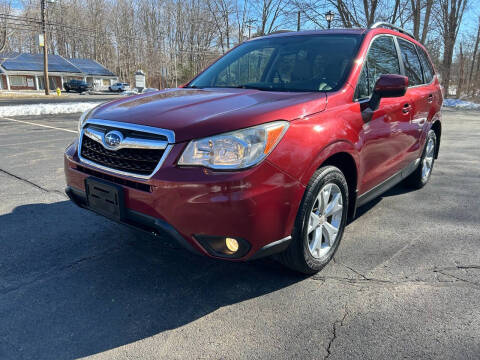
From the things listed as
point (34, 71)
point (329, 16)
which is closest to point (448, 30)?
point (329, 16)

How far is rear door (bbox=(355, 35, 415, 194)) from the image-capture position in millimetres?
3104

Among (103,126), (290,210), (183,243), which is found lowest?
(183,243)

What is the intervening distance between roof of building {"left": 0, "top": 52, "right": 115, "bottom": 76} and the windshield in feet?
193

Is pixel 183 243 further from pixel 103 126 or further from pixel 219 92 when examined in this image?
pixel 219 92

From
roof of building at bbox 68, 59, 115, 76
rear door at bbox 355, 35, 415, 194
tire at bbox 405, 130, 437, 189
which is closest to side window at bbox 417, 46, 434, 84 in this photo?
tire at bbox 405, 130, 437, 189

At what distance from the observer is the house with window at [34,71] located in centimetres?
5262

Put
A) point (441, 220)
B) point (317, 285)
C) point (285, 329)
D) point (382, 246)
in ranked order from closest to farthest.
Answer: point (285, 329) → point (317, 285) → point (382, 246) → point (441, 220)

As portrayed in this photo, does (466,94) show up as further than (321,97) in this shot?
Yes

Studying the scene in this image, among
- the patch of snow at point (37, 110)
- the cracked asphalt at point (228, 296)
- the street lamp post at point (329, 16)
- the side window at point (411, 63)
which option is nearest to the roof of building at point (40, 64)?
the patch of snow at point (37, 110)

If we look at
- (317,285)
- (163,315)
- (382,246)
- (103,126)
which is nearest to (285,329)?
(317,285)

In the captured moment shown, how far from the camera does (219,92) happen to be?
10.2ft

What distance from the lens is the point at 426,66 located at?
16.3ft

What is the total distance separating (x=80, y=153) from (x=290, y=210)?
1591mm

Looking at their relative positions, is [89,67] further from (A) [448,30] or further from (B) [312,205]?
(B) [312,205]
